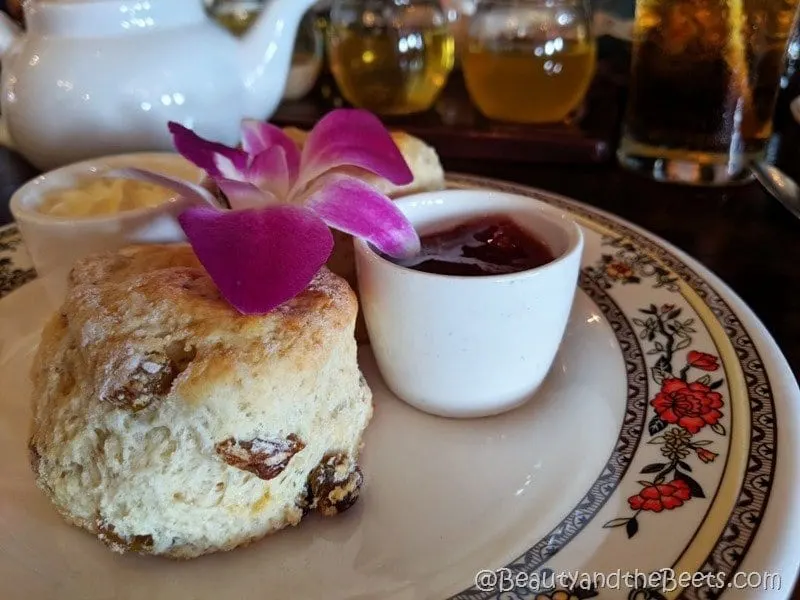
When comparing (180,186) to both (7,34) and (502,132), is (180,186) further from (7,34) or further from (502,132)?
(502,132)

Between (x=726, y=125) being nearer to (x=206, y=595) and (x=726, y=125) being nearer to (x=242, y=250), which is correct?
(x=242, y=250)

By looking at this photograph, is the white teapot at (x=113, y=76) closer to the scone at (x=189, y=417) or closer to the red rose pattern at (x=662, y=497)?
the scone at (x=189, y=417)

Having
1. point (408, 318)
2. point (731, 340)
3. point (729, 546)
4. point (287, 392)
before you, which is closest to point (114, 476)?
point (287, 392)

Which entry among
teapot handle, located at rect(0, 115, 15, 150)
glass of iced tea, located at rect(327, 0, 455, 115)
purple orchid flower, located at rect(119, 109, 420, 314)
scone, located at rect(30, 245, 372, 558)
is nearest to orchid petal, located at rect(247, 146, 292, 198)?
purple orchid flower, located at rect(119, 109, 420, 314)

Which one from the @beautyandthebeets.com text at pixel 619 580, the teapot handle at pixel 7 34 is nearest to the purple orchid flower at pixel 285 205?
the @beautyandthebeets.com text at pixel 619 580

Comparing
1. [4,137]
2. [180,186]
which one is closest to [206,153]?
[180,186]
